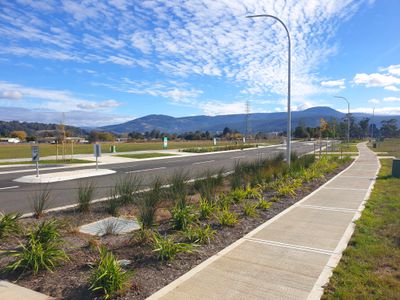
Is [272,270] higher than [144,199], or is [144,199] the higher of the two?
[144,199]

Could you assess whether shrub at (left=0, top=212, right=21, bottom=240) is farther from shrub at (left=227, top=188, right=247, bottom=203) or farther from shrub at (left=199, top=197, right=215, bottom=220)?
shrub at (left=227, top=188, right=247, bottom=203)

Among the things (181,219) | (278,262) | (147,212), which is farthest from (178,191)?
(278,262)

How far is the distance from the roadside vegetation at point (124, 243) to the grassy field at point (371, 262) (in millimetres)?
1825

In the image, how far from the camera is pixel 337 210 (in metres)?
8.34

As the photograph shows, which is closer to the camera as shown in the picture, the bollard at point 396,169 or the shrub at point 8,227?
the shrub at point 8,227

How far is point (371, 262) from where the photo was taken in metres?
4.89

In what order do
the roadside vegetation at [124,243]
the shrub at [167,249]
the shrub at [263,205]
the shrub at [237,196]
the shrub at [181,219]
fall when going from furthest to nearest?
the shrub at [237,196] → the shrub at [263,205] → the shrub at [181,219] → the shrub at [167,249] → the roadside vegetation at [124,243]

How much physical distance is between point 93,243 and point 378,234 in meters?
4.91

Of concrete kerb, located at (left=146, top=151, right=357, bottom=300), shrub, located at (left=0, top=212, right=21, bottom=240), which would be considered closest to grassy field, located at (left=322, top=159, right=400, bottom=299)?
concrete kerb, located at (left=146, top=151, right=357, bottom=300)

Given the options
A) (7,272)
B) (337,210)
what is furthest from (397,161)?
(7,272)

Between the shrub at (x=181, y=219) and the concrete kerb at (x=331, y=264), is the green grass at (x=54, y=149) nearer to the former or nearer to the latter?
the shrub at (x=181, y=219)

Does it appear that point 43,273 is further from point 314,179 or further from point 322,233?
point 314,179

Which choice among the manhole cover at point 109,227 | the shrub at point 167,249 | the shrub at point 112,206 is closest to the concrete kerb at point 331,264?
the shrub at point 167,249

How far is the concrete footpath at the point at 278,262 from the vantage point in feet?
13.2
